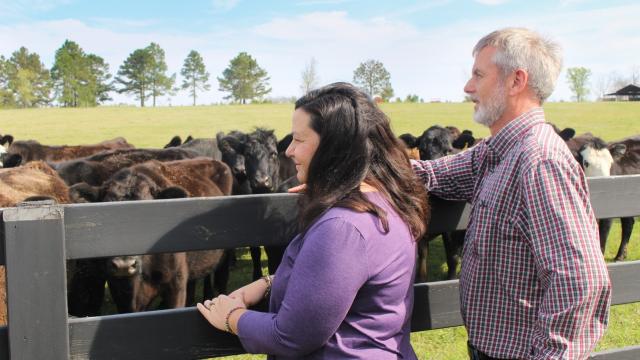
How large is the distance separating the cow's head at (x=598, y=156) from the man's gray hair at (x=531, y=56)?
9.85m

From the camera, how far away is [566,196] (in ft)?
6.17

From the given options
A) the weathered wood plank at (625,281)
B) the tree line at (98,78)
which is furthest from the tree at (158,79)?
the weathered wood plank at (625,281)

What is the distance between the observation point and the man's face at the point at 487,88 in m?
2.14

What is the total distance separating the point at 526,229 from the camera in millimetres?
2000

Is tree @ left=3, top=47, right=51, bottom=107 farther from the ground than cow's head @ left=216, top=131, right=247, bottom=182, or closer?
farther from the ground

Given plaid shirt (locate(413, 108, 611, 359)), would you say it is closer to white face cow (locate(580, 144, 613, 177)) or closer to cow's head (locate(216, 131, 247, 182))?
cow's head (locate(216, 131, 247, 182))

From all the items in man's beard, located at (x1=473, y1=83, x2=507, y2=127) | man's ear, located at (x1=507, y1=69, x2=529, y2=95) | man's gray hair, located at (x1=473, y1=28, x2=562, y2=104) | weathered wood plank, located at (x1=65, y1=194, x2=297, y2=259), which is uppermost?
man's gray hair, located at (x1=473, y1=28, x2=562, y2=104)

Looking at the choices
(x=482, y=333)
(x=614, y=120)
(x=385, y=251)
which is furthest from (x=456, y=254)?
(x=614, y=120)

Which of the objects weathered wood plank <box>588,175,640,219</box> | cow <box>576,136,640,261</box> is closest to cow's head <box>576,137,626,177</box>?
cow <box>576,136,640,261</box>

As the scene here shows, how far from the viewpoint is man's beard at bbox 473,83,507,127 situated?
215 cm

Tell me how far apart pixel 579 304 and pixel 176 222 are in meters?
1.44

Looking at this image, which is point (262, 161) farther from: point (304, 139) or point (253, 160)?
point (304, 139)

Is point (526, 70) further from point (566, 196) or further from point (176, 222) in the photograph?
point (176, 222)

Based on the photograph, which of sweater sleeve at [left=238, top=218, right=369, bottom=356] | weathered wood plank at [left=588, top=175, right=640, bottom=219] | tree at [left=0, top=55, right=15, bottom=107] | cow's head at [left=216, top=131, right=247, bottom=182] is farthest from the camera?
tree at [left=0, top=55, right=15, bottom=107]
